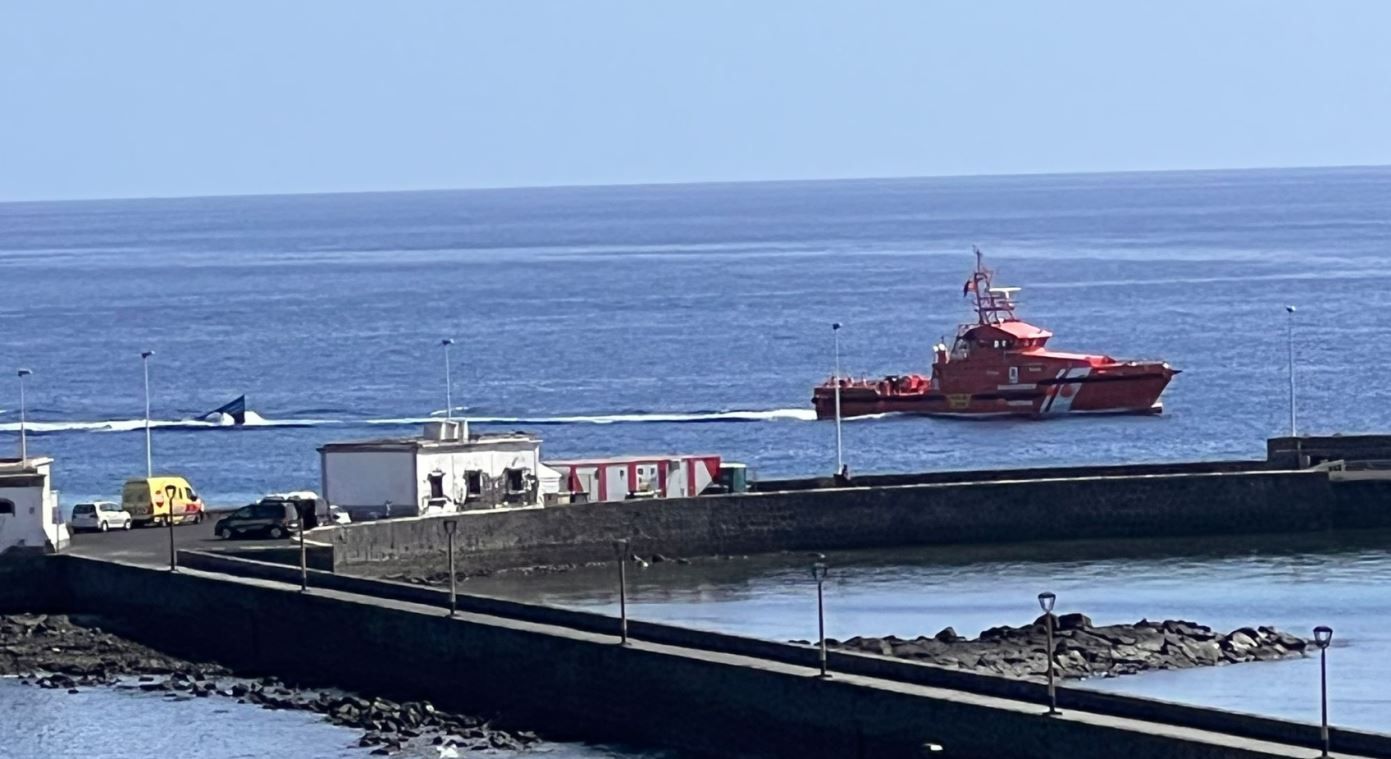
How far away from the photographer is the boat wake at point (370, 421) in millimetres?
90875

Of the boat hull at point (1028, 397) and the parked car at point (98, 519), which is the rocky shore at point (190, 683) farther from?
the boat hull at point (1028, 397)

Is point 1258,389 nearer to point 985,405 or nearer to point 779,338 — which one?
point 985,405

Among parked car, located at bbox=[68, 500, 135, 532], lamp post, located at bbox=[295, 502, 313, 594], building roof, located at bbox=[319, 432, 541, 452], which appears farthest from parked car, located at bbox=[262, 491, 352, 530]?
parked car, located at bbox=[68, 500, 135, 532]

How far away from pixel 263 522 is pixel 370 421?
3620 centimetres

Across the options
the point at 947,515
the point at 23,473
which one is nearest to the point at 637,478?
the point at 947,515

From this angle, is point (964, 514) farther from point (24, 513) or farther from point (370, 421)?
point (370, 421)

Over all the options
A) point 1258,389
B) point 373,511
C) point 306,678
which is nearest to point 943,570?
point 373,511

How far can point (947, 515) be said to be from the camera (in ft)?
193

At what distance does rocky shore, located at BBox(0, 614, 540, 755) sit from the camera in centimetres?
4175

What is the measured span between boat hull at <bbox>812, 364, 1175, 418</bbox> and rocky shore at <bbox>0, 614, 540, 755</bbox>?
4289 centimetres

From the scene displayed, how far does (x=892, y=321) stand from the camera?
134500 millimetres

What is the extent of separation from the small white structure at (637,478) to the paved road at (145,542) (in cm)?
710

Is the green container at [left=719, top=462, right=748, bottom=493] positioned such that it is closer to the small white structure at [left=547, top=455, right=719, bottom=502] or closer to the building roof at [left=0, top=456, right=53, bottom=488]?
the small white structure at [left=547, top=455, right=719, bottom=502]

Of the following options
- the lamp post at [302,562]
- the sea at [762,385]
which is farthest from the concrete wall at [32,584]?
the sea at [762,385]
